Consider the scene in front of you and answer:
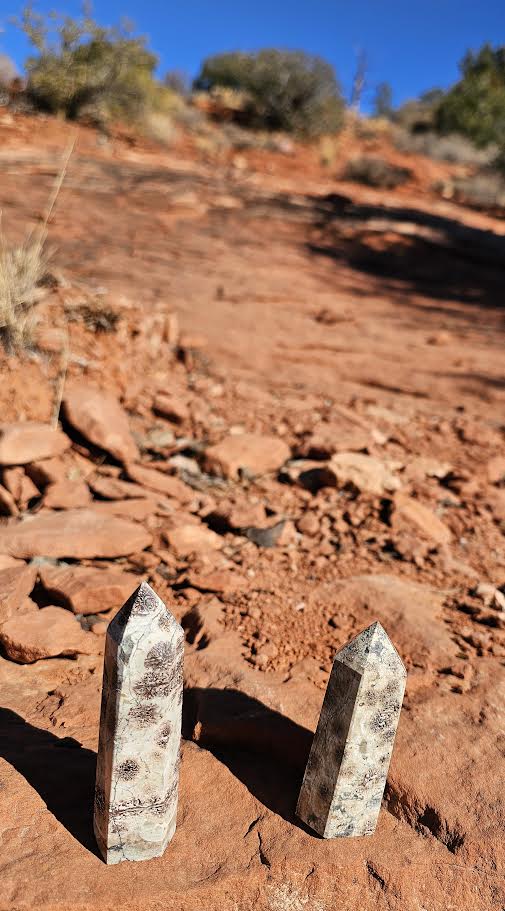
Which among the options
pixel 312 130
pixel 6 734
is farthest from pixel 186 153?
pixel 6 734

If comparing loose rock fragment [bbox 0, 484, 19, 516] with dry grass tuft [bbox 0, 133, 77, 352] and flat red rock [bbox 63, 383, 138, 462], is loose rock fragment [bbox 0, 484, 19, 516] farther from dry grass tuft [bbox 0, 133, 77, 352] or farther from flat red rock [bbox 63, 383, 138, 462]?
dry grass tuft [bbox 0, 133, 77, 352]

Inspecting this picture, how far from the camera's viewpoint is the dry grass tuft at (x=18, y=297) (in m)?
4.34

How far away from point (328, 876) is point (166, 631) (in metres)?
0.82

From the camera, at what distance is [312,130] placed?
19.8 m

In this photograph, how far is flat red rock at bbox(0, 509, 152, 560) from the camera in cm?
315

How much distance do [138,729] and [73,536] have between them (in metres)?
1.66

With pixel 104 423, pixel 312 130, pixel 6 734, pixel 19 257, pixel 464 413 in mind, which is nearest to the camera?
pixel 6 734

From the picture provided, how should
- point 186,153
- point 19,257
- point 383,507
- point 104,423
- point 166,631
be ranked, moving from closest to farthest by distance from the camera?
point 166,631, point 383,507, point 104,423, point 19,257, point 186,153

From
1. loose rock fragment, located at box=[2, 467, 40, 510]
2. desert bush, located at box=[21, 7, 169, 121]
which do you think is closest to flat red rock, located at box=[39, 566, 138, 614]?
loose rock fragment, located at box=[2, 467, 40, 510]

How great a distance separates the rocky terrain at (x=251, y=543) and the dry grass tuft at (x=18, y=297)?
13 centimetres

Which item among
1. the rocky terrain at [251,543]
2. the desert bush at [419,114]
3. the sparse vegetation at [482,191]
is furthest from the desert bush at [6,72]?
the desert bush at [419,114]

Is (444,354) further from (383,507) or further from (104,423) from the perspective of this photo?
(104,423)

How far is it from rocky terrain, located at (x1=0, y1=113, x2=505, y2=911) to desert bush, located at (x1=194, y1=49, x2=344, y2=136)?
1379 cm

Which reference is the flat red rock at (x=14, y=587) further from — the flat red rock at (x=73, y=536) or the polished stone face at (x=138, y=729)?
the polished stone face at (x=138, y=729)
